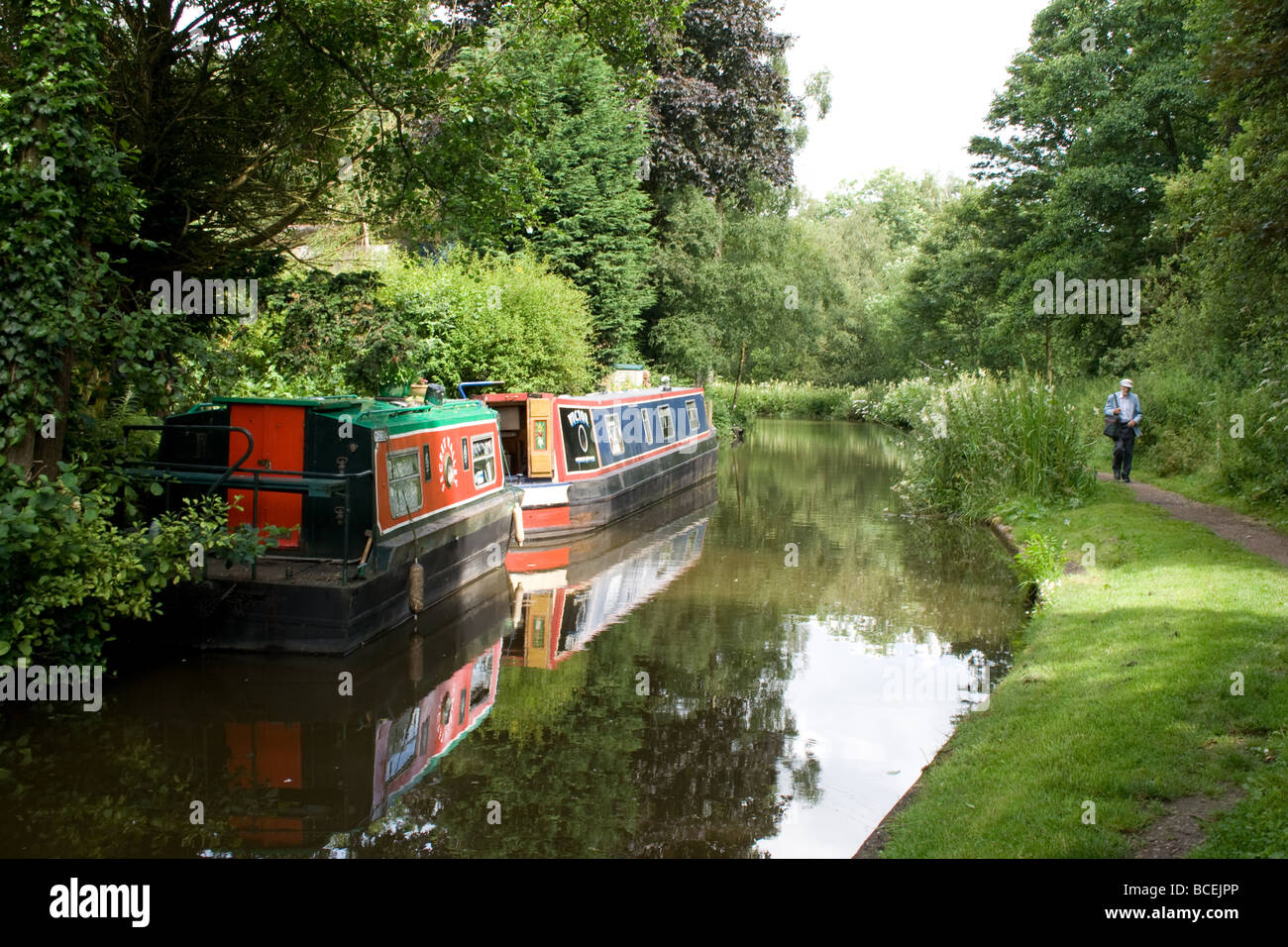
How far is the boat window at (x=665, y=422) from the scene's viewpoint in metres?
18.3

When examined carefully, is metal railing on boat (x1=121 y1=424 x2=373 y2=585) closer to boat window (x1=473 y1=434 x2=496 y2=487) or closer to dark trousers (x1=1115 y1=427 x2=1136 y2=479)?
boat window (x1=473 y1=434 x2=496 y2=487)

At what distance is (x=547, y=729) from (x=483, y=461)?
17.4ft

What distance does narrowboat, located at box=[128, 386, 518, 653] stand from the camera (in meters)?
7.60

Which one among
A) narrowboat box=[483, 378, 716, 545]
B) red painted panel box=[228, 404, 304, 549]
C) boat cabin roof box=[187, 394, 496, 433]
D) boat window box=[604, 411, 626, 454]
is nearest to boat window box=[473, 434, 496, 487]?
boat cabin roof box=[187, 394, 496, 433]

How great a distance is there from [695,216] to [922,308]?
11492 mm

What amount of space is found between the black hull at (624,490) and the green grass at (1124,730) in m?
6.58

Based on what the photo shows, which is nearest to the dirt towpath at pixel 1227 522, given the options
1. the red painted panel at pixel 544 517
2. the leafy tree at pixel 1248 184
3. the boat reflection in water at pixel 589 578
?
the leafy tree at pixel 1248 184

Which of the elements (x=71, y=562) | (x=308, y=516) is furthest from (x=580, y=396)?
(x=71, y=562)

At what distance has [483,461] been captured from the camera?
11516 mm

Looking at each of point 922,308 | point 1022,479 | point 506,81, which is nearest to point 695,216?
point 922,308

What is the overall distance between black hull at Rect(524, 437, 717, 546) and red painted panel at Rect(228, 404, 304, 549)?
16.6 ft

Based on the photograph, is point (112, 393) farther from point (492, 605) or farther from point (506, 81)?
point (506, 81)

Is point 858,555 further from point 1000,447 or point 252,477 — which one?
point 252,477

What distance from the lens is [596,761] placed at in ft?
19.9
